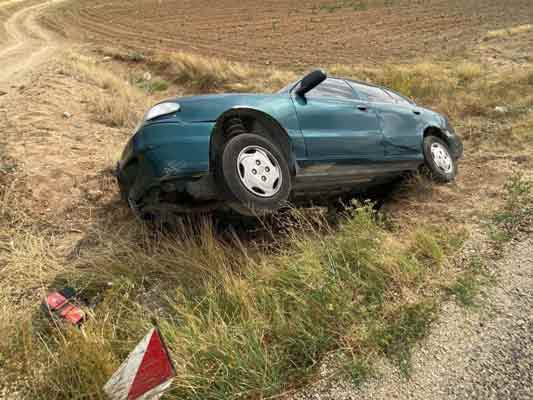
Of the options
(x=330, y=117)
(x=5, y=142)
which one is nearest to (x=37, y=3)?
(x=5, y=142)

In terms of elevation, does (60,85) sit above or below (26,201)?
above

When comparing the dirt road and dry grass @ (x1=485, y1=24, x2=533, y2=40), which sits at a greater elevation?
the dirt road

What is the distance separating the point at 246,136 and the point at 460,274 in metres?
1.89

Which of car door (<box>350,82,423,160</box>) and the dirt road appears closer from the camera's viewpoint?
car door (<box>350,82,423,160</box>)

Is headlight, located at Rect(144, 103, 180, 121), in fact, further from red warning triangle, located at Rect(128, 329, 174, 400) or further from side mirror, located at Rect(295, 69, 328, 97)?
red warning triangle, located at Rect(128, 329, 174, 400)

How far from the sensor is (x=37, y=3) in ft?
Result: 134

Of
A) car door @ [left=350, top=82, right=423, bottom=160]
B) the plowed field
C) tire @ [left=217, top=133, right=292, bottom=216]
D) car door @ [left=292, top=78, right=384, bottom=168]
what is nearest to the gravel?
tire @ [left=217, top=133, right=292, bottom=216]

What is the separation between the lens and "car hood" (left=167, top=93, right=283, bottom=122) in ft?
10.2

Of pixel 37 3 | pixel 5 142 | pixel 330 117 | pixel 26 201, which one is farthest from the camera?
pixel 37 3

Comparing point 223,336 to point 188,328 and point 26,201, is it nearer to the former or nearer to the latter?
point 188,328

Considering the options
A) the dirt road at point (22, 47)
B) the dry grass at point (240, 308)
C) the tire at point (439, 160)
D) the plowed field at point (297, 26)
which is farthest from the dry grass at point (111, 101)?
the plowed field at point (297, 26)

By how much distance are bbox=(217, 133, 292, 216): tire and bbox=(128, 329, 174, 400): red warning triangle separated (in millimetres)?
1187

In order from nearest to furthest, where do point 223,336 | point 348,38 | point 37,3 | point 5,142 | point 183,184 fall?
point 223,336 → point 183,184 → point 5,142 → point 348,38 → point 37,3

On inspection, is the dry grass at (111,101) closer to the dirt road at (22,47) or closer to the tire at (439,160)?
the dirt road at (22,47)
